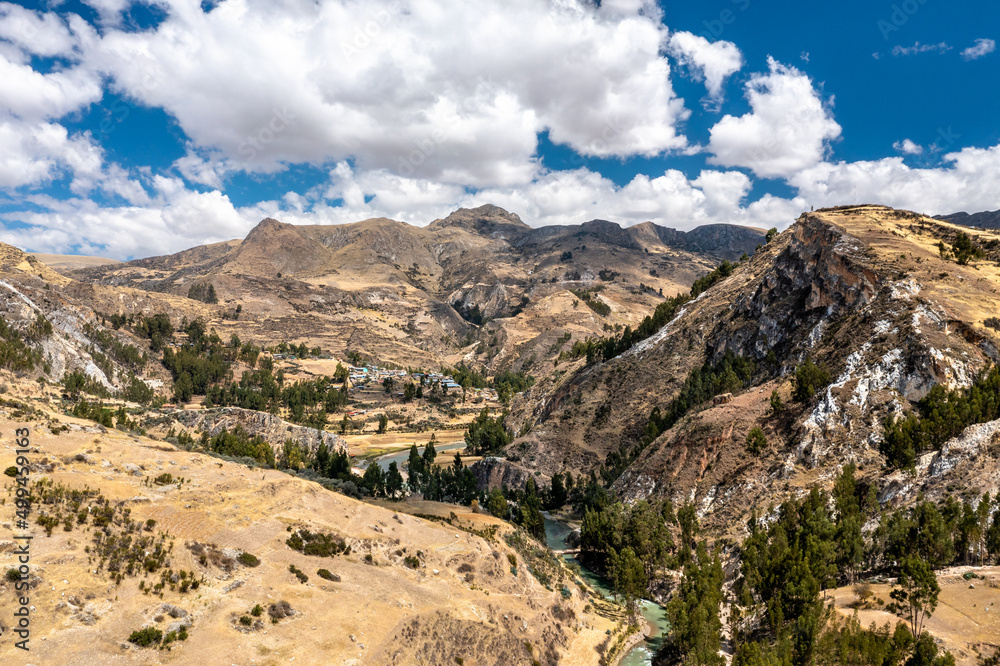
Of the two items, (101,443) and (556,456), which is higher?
(101,443)

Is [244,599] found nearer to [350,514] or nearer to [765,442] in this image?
[350,514]

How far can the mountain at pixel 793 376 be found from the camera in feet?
209

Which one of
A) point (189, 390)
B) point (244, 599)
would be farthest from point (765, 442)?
point (189, 390)

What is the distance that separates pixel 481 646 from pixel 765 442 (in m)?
→ 48.5

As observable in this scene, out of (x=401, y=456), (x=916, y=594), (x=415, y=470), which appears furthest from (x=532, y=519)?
(x=401, y=456)

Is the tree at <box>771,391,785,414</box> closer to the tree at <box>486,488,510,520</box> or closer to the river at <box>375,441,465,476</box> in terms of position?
the tree at <box>486,488,510,520</box>

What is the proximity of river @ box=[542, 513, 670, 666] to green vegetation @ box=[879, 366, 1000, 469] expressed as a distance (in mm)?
31409

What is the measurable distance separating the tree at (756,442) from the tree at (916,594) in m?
29.4

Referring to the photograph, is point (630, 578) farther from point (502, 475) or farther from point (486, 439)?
point (486, 439)

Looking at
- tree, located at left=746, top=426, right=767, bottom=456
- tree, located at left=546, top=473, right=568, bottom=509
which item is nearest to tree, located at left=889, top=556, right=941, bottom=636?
tree, located at left=746, top=426, right=767, bottom=456

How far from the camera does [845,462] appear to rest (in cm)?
6272

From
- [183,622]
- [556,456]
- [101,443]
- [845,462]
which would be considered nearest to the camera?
[183,622]

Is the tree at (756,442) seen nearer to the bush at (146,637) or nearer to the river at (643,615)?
the river at (643,615)

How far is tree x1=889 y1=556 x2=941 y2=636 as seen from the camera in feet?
120
